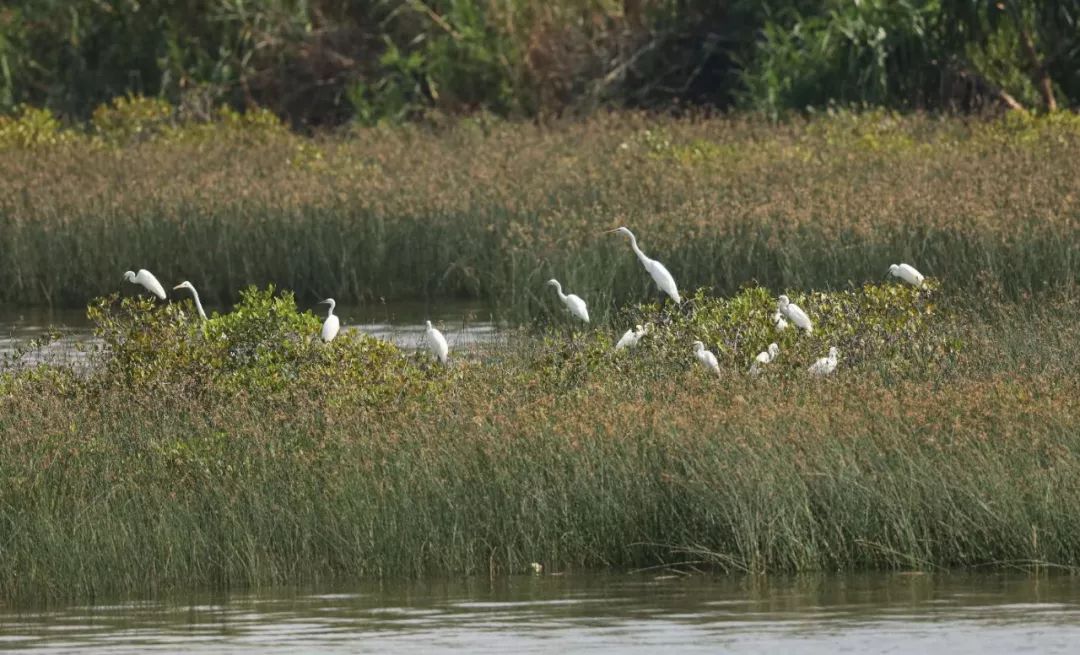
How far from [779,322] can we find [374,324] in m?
6.68

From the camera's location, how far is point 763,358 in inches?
498

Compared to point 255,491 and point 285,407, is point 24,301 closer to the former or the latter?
point 285,407

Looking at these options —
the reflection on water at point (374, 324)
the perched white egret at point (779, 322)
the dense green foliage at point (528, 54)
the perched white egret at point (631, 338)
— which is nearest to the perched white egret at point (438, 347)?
the perched white egret at point (631, 338)

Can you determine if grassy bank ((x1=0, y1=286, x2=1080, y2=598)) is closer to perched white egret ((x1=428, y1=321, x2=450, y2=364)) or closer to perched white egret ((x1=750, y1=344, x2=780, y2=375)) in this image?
perched white egret ((x1=750, y1=344, x2=780, y2=375))

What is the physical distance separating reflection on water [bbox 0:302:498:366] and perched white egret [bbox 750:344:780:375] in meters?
3.69

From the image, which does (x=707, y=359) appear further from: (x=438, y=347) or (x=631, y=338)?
(x=438, y=347)

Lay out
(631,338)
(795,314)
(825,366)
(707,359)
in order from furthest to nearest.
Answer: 1. (631,338)
2. (795,314)
3. (707,359)
4. (825,366)

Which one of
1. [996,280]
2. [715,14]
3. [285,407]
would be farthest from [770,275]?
[715,14]

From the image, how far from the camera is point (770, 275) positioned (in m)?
18.7

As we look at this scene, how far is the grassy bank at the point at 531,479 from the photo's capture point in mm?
9594

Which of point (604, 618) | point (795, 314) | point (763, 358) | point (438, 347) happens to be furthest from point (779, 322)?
point (604, 618)

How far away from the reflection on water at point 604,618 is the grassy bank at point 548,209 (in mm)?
7014

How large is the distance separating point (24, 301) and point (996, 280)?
10140 millimetres

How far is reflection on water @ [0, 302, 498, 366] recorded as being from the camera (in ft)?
57.0
